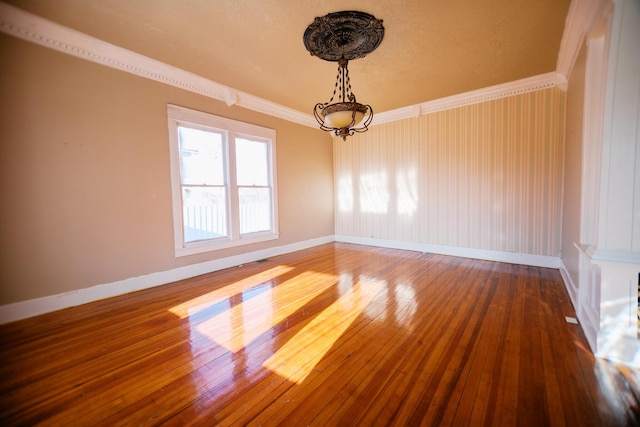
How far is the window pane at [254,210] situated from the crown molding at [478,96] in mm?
2982

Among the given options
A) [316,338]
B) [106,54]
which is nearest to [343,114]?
[316,338]

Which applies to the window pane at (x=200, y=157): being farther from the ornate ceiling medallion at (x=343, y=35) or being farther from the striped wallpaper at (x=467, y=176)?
the striped wallpaper at (x=467, y=176)

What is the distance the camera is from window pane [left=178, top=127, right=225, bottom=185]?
3727mm

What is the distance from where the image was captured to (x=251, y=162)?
4664 mm

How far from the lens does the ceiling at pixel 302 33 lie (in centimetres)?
234

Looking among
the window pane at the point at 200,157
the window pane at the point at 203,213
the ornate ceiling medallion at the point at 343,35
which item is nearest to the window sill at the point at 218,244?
the window pane at the point at 203,213

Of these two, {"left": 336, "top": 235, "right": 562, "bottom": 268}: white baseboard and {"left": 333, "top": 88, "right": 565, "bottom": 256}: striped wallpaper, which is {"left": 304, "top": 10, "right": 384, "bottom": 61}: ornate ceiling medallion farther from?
{"left": 336, "top": 235, "right": 562, "bottom": 268}: white baseboard

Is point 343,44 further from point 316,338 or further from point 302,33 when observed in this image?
point 316,338

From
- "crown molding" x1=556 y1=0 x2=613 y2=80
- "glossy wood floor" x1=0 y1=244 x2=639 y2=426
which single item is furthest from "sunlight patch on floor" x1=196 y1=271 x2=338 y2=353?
"crown molding" x1=556 y1=0 x2=613 y2=80

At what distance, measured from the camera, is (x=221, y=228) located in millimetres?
4223

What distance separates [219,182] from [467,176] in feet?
14.2

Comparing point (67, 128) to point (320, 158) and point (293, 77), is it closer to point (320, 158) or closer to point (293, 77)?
point (293, 77)

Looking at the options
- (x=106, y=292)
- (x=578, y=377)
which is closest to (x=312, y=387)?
(x=578, y=377)

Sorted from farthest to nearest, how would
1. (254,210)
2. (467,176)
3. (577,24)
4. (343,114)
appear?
(254,210) < (467,176) < (577,24) < (343,114)
